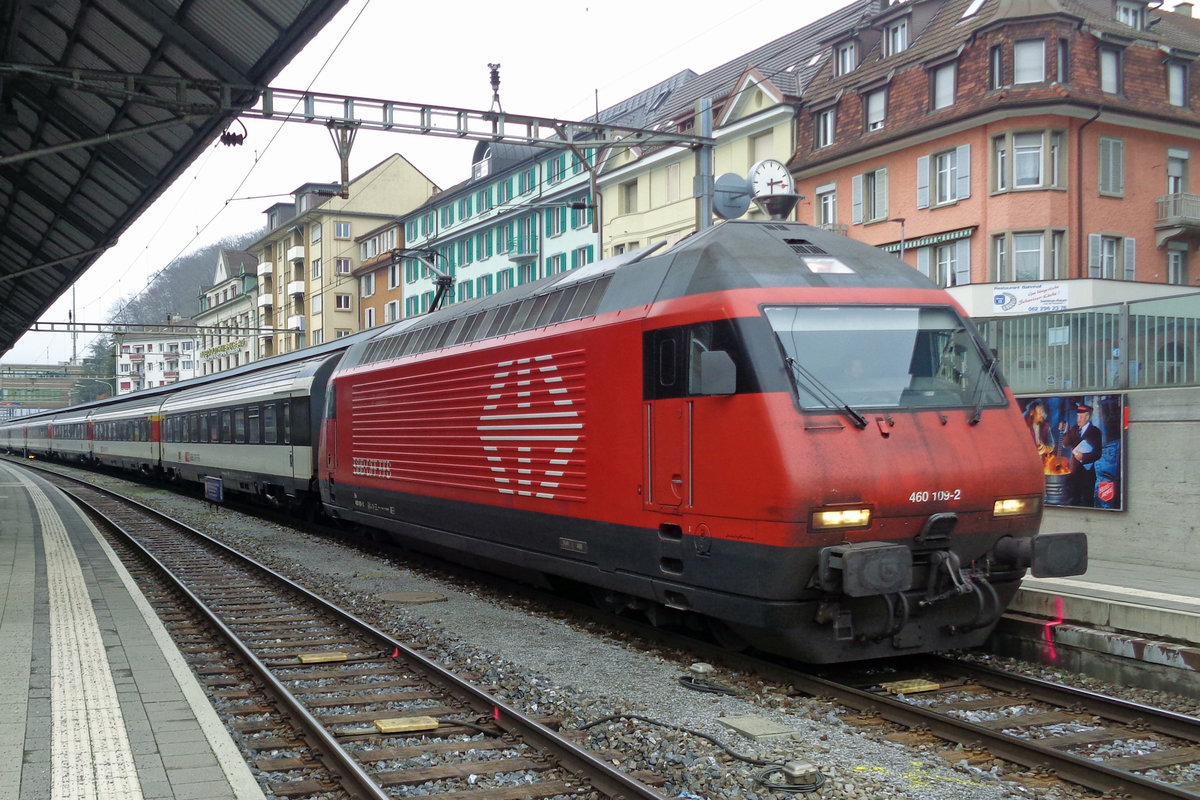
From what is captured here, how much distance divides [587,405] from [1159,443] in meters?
6.50

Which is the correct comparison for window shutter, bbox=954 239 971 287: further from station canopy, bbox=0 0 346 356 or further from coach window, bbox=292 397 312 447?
station canopy, bbox=0 0 346 356

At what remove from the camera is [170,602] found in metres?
12.2

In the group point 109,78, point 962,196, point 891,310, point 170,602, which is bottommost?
point 170,602

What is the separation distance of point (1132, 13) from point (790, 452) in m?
31.6

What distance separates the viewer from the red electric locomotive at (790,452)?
7270 millimetres

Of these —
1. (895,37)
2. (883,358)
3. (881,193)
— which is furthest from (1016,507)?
(895,37)

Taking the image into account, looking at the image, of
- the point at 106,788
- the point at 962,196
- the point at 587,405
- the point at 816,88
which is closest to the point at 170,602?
the point at 587,405

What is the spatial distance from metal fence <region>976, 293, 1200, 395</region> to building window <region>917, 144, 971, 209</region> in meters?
16.5

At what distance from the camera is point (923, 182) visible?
30.3m

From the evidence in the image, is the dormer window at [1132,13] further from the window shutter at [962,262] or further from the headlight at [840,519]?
the headlight at [840,519]

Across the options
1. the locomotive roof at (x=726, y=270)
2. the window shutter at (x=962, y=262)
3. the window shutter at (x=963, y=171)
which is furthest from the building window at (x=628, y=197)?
the locomotive roof at (x=726, y=270)

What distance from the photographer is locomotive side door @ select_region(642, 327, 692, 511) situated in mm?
8141

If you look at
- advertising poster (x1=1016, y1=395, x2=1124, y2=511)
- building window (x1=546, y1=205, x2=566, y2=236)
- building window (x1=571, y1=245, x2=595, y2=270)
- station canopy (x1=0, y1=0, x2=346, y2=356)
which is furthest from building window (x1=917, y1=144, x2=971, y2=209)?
station canopy (x1=0, y1=0, x2=346, y2=356)

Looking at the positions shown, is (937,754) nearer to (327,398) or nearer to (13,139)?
(327,398)
